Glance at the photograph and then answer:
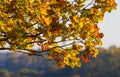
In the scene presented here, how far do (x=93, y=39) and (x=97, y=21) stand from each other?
845mm

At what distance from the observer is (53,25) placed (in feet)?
65.0

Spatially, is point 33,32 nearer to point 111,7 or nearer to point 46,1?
point 46,1

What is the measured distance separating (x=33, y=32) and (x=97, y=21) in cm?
285

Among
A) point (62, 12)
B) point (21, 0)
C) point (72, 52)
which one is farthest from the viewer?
point (72, 52)

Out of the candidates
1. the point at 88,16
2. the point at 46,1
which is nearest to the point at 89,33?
the point at 88,16

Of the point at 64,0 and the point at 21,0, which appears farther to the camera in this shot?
the point at 64,0

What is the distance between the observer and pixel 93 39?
69.4 feet

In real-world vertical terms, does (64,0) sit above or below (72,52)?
above

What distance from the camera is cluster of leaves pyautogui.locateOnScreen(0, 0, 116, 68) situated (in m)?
19.3

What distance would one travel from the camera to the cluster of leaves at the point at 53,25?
19281 mm

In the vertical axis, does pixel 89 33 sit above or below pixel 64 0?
below

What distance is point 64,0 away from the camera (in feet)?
68.2

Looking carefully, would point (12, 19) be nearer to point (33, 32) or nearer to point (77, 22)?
point (33, 32)

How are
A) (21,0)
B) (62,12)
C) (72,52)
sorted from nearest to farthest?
(21,0), (62,12), (72,52)
